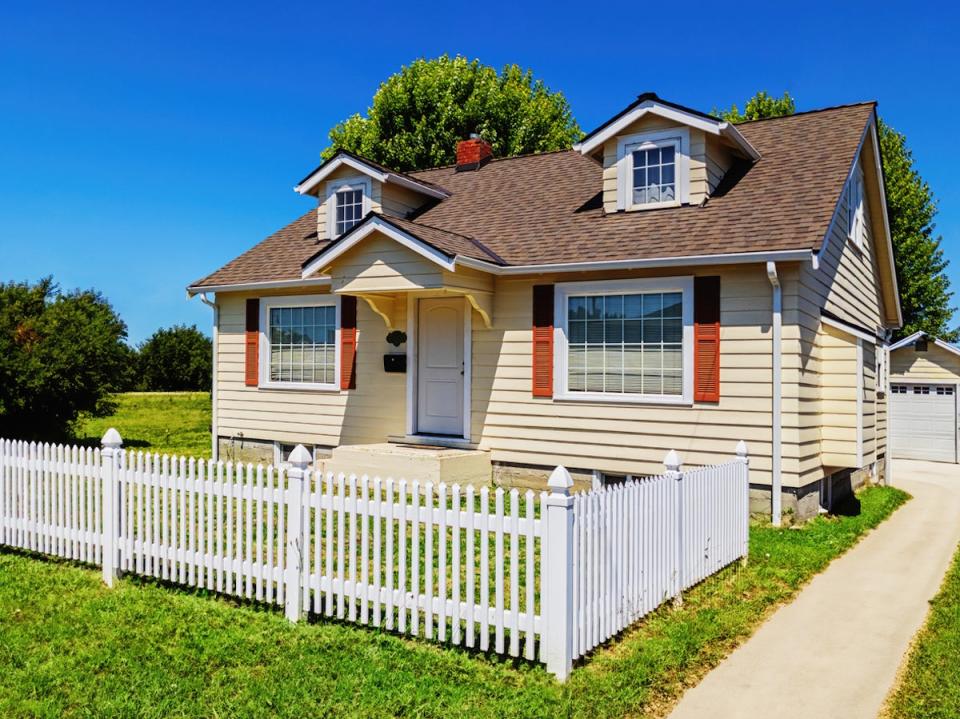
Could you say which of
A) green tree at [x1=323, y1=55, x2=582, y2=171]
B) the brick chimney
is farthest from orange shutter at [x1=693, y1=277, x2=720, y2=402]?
green tree at [x1=323, y1=55, x2=582, y2=171]

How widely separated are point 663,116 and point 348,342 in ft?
20.4

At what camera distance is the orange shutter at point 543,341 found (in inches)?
432

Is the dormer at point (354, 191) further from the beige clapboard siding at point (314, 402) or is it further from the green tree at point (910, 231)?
the green tree at point (910, 231)

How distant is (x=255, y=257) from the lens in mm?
15031

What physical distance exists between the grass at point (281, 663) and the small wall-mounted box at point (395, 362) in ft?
20.5

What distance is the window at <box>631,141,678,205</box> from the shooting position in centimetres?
1117

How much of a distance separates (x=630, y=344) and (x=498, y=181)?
5.82 m

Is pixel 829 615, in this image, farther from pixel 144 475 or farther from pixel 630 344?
pixel 144 475

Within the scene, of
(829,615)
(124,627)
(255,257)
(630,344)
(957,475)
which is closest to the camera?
(124,627)

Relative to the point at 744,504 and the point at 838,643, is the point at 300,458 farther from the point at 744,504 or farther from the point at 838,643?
the point at 744,504

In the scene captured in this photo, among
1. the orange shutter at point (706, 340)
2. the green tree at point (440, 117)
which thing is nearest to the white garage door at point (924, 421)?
the orange shutter at point (706, 340)

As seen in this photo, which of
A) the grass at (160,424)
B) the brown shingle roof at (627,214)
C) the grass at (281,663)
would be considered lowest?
the grass at (281,663)

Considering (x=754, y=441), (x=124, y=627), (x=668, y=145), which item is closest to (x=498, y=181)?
(x=668, y=145)

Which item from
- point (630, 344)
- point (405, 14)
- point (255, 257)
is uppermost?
point (405, 14)
